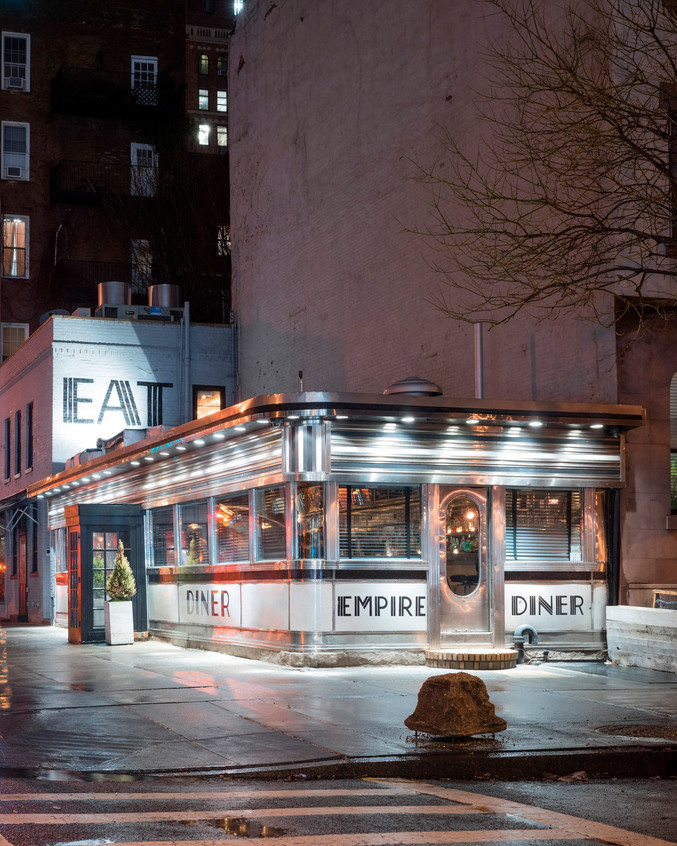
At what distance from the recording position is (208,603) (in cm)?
2011

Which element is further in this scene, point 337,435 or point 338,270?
point 338,270

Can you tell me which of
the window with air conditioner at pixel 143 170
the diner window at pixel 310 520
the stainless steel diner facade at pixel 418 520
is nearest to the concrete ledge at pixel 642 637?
the stainless steel diner facade at pixel 418 520

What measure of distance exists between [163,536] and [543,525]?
8.25 m

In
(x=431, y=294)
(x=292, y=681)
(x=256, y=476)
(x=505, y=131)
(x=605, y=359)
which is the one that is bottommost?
(x=292, y=681)

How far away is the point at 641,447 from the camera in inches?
686

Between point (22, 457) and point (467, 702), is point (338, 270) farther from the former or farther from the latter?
point (467, 702)

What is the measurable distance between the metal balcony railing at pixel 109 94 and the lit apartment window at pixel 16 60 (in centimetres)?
118

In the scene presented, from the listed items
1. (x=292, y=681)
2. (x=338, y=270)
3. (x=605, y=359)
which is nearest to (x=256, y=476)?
(x=292, y=681)

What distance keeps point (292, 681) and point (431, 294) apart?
9713 mm

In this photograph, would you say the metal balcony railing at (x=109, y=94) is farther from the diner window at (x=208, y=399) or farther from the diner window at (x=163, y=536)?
the diner window at (x=163, y=536)

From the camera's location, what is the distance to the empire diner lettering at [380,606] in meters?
16.5

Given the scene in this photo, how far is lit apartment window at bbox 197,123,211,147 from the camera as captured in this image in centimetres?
4266

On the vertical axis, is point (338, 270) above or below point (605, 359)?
above

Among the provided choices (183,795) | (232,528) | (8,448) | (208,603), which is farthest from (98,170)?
(183,795)
